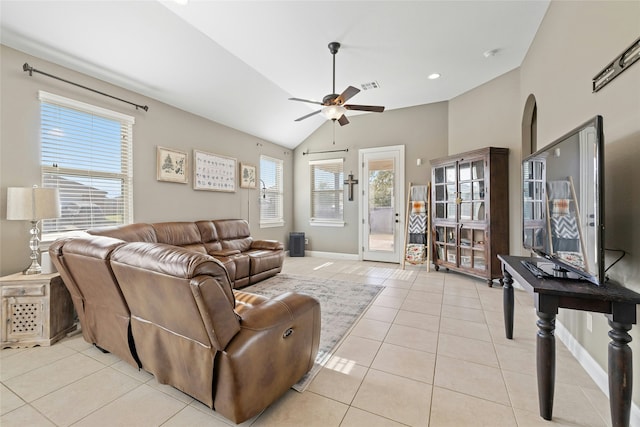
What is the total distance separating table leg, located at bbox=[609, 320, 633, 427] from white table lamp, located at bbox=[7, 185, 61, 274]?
4.03 meters

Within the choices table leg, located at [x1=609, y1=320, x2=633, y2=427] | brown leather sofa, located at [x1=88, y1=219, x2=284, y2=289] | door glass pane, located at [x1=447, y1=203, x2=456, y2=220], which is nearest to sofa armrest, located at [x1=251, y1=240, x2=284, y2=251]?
brown leather sofa, located at [x1=88, y1=219, x2=284, y2=289]

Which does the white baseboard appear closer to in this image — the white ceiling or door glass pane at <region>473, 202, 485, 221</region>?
door glass pane at <region>473, 202, 485, 221</region>

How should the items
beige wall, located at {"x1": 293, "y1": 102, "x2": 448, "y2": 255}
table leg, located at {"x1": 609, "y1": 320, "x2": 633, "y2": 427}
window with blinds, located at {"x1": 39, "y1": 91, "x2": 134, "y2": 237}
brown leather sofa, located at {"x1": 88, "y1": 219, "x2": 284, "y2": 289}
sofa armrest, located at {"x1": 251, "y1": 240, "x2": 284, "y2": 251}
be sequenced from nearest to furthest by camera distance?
1. table leg, located at {"x1": 609, "y1": 320, "x2": 633, "y2": 427}
2. window with blinds, located at {"x1": 39, "y1": 91, "x2": 134, "y2": 237}
3. brown leather sofa, located at {"x1": 88, "y1": 219, "x2": 284, "y2": 289}
4. sofa armrest, located at {"x1": 251, "y1": 240, "x2": 284, "y2": 251}
5. beige wall, located at {"x1": 293, "y1": 102, "x2": 448, "y2": 255}

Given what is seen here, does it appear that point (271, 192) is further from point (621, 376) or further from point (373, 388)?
point (621, 376)

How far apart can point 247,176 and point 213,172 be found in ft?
2.76

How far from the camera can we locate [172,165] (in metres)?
4.04

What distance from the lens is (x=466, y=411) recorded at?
1556 millimetres

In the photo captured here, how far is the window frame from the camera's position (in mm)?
5918

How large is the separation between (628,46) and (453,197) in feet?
10.2

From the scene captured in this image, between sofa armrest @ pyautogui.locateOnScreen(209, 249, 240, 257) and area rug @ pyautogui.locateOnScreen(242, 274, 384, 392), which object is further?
sofa armrest @ pyautogui.locateOnScreen(209, 249, 240, 257)

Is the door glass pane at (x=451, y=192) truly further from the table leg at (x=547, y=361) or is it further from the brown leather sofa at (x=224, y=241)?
the table leg at (x=547, y=361)

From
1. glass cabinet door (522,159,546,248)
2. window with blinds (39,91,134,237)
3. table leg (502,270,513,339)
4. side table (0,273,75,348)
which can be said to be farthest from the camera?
window with blinds (39,91,134,237)

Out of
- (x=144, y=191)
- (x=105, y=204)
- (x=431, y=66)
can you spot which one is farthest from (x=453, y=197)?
(x=105, y=204)

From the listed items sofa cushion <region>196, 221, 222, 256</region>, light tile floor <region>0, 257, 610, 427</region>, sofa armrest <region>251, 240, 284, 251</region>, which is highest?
sofa cushion <region>196, 221, 222, 256</region>
